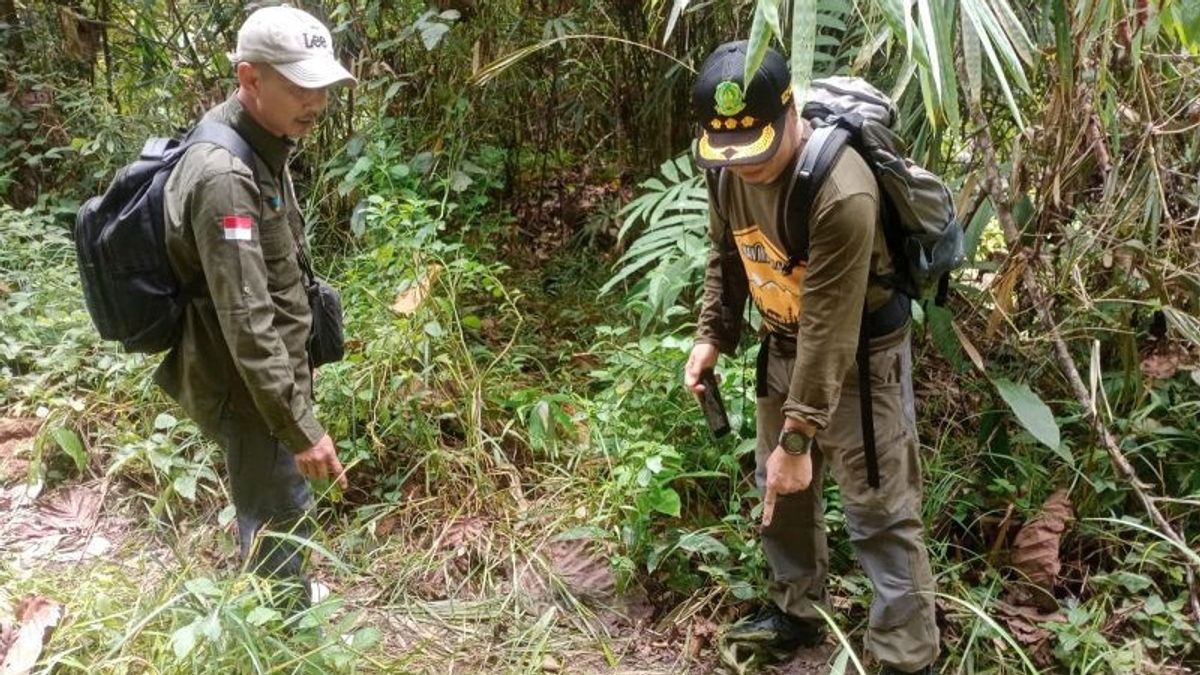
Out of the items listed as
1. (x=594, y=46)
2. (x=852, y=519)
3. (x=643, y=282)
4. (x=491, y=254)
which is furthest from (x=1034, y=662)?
(x=594, y=46)

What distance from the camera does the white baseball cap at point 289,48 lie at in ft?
7.48

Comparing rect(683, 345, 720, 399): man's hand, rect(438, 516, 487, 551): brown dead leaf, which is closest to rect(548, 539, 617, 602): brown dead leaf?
rect(438, 516, 487, 551): brown dead leaf

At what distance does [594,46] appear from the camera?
5.08 meters

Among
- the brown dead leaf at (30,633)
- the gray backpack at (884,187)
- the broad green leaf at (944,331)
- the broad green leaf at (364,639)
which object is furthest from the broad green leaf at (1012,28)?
the brown dead leaf at (30,633)

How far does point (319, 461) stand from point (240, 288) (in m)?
0.50

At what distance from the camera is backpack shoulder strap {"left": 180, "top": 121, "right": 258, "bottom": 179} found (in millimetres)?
2329

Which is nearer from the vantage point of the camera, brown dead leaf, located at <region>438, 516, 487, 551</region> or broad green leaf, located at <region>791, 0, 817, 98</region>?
broad green leaf, located at <region>791, 0, 817, 98</region>

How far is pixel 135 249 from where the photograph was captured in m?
2.34

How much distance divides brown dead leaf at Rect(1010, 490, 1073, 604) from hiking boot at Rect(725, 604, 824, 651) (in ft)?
2.20

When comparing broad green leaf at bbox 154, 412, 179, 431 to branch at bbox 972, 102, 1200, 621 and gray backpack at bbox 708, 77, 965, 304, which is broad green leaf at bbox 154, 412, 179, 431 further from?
branch at bbox 972, 102, 1200, 621

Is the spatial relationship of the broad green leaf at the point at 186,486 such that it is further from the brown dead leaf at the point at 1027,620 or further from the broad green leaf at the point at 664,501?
the brown dead leaf at the point at 1027,620

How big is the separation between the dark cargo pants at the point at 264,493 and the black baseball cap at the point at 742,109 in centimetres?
142

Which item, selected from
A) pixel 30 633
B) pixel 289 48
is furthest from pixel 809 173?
pixel 30 633

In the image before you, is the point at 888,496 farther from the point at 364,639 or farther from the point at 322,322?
the point at 322,322
